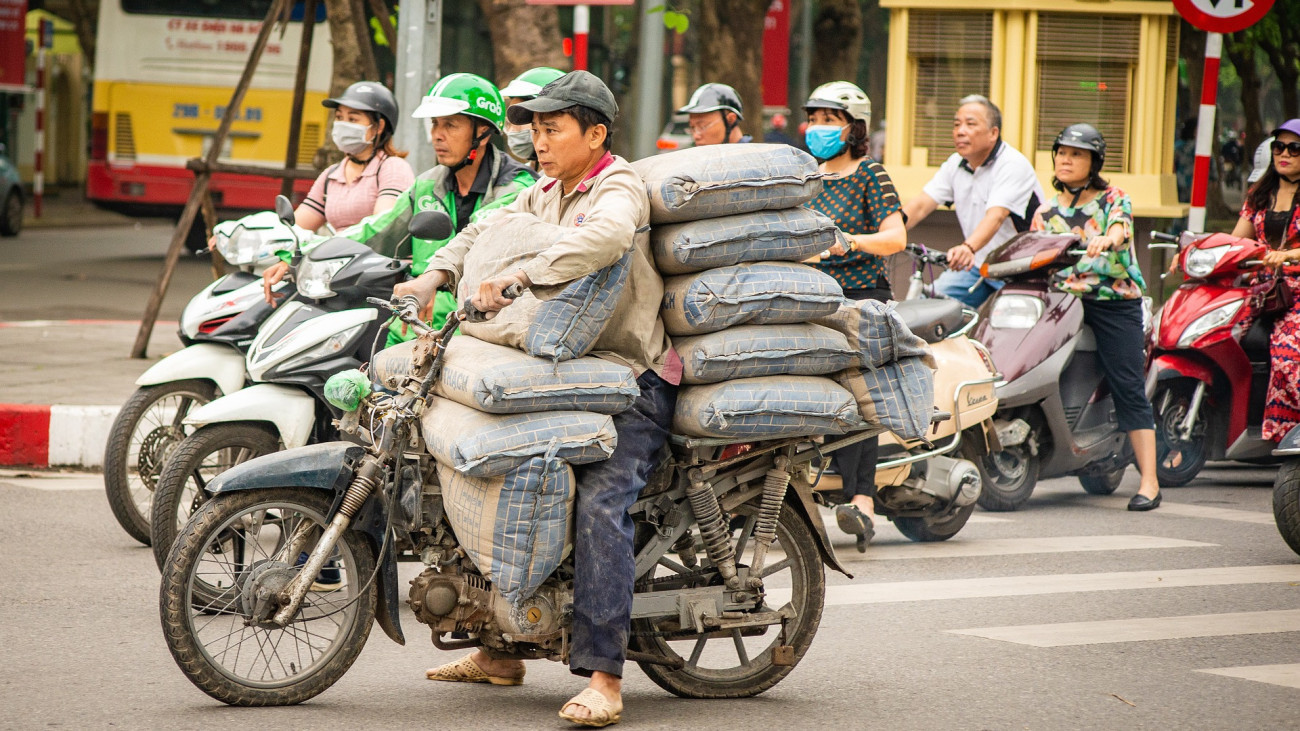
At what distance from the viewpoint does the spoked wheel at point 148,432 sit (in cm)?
590

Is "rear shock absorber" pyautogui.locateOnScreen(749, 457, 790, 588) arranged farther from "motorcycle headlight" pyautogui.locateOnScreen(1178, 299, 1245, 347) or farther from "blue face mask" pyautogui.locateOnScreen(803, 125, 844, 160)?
"motorcycle headlight" pyautogui.locateOnScreen(1178, 299, 1245, 347)

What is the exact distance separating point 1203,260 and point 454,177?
417 centimetres

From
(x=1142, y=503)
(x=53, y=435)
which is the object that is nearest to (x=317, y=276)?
(x=53, y=435)

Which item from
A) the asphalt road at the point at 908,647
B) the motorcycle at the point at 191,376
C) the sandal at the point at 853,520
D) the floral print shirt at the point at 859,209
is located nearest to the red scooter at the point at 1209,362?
the asphalt road at the point at 908,647

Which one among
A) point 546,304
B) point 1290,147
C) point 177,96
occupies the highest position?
point 177,96

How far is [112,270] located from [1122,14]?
11.4m

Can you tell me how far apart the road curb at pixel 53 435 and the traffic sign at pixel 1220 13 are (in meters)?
6.82

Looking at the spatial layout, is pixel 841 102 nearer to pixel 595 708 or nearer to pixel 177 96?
pixel 595 708

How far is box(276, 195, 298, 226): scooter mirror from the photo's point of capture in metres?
5.66

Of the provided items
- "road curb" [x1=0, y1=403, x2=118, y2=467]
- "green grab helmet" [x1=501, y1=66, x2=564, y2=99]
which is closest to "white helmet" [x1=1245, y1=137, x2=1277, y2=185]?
"green grab helmet" [x1=501, y1=66, x2=564, y2=99]

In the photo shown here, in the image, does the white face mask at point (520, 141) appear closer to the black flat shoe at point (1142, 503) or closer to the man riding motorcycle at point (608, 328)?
the man riding motorcycle at point (608, 328)

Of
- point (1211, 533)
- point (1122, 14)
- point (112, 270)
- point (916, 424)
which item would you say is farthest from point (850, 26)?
point (916, 424)

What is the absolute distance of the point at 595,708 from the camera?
403 centimetres

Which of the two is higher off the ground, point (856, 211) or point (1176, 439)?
point (856, 211)
